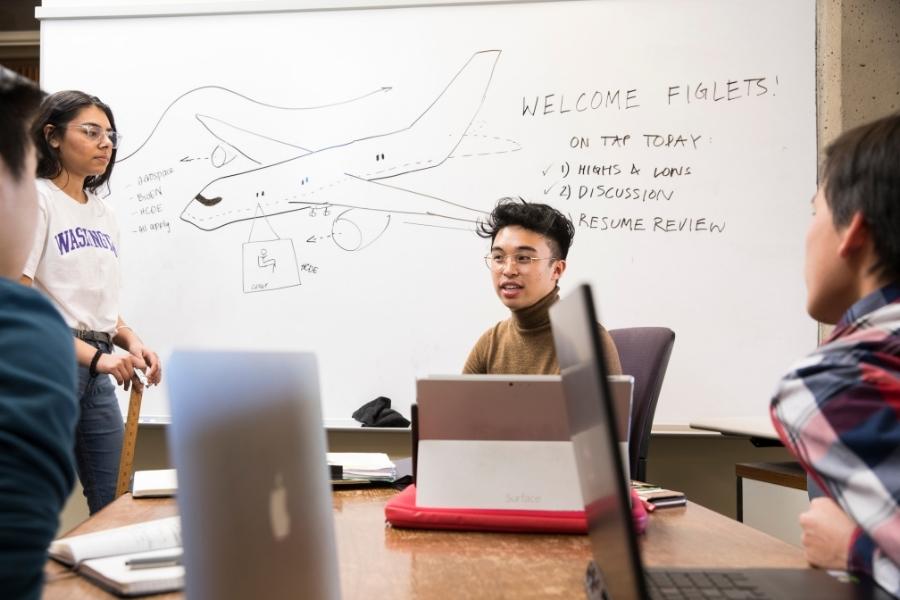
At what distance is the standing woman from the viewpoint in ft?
6.98

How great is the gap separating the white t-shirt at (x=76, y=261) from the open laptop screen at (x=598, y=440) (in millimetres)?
1841

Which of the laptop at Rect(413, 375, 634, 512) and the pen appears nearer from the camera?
the pen

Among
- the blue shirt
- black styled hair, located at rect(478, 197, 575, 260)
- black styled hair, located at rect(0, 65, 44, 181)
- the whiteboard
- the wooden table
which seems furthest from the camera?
the whiteboard

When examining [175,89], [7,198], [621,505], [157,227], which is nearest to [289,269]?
[157,227]

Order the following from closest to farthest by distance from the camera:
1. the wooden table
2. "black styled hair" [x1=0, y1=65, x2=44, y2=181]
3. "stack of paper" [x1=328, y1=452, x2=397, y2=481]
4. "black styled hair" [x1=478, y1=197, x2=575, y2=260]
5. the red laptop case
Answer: "black styled hair" [x1=0, y1=65, x2=44, y2=181], the wooden table, the red laptop case, "stack of paper" [x1=328, y1=452, x2=397, y2=481], "black styled hair" [x1=478, y1=197, x2=575, y2=260]

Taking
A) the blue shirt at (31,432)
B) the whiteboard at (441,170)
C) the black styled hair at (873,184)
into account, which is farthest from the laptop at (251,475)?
the whiteboard at (441,170)

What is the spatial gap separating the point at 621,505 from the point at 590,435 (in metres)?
0.13

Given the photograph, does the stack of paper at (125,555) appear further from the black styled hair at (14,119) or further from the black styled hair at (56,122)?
the black styled hair at (56,122)

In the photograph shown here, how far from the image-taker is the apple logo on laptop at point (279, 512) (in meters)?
0.52

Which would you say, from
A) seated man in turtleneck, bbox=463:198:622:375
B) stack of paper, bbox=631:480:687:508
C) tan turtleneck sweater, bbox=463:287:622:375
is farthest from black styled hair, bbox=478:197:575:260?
stack of paper, bbox=631:480:687:508

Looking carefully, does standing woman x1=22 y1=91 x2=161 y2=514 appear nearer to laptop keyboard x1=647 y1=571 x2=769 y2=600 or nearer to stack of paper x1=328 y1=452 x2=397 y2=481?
stack of paper x1=328 y1=452 x2=397 y2=481

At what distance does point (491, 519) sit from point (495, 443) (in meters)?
0.11

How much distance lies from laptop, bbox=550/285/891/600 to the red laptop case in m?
0.22

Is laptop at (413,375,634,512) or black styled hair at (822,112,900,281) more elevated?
black styled hair at (822,112,900,281)
